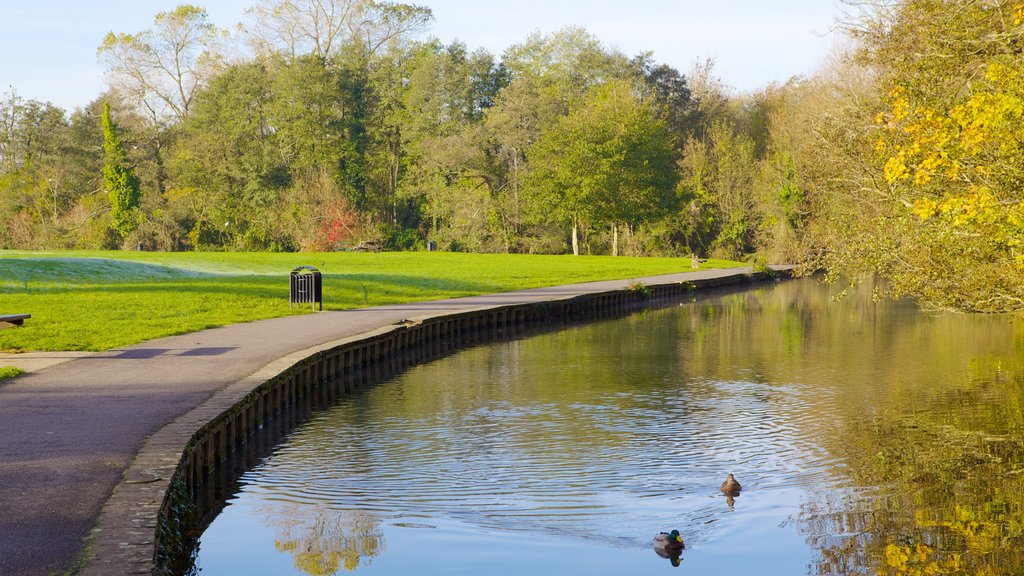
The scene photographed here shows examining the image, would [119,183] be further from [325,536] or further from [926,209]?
[325,536]

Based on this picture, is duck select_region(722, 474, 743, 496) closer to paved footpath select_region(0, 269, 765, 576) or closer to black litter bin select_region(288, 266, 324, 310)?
paved footpath select_region(0, 269, 765, 576)

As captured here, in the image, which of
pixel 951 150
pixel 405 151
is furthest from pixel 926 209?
pixel 405 151

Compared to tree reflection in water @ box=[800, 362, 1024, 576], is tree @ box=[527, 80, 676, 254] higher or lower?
higher

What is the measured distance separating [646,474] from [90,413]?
592 cm

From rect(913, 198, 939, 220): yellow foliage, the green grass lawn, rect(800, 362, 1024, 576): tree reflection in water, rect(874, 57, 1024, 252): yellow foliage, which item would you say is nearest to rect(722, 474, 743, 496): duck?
rect(800, 362, 1024, 576): tree reflection in water

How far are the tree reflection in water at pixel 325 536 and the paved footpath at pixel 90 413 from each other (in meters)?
1.51

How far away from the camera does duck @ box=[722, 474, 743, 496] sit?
11.5 m

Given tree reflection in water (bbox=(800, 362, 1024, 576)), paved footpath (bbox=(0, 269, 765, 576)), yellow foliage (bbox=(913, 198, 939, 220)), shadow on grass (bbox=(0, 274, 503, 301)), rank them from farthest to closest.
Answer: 1. shadow on grass (bbox=(0, 274, 503, 301))
2. yellow foliage (bbox=(913, 198, 939, 220))
3. tree reflection in water (bbox=(800, 362, 1024, 576))
4. paved footpath (bbox=(0, 269, 765, 576))

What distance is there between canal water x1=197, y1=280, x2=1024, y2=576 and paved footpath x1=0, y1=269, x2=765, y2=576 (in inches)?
48.0

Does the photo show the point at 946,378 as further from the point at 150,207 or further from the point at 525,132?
the point at 150,207

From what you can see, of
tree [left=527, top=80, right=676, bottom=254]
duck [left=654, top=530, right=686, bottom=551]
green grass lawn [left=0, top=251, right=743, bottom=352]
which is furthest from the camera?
tree [left=527, top=80, right=676, bottom=254]

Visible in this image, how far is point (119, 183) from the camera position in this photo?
235ft

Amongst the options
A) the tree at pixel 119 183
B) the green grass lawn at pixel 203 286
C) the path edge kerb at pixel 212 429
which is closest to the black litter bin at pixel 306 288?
the green grass lawn at pixel 203 286

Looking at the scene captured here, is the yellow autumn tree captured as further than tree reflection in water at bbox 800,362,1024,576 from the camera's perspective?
Yes
